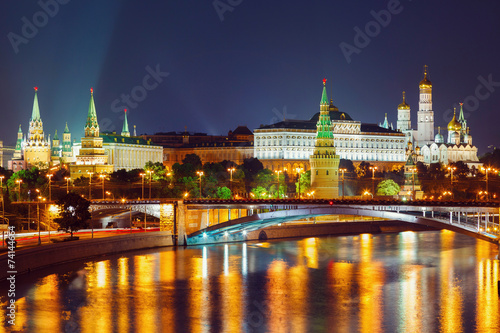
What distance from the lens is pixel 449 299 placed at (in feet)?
142

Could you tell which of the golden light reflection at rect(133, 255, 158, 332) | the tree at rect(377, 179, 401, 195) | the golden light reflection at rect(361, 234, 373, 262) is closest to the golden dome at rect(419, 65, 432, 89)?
the tree at rect(377, 179, 401, 195)

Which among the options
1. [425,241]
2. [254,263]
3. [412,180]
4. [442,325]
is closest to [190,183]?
[412,180]

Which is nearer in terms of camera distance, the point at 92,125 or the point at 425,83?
the point at 92,125

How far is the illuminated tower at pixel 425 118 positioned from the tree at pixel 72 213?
122 metres

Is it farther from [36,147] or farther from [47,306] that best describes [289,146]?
[47,306]

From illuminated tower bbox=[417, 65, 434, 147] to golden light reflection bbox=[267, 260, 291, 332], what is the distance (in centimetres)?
12417

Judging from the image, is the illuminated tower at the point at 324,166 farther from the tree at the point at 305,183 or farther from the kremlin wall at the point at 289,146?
the kremlin wall at the point at 289,146

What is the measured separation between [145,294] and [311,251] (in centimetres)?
2125

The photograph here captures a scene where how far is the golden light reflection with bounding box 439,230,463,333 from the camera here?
123 feet

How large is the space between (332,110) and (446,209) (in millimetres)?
111983

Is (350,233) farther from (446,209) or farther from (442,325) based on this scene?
(442,325)

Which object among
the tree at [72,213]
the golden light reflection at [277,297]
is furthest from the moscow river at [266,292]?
the tree at [72,213]

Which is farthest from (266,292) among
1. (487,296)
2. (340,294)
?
(487,296)

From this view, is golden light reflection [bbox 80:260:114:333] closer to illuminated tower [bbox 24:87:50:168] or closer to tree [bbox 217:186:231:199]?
tree [bbox 217:186:231:199]
